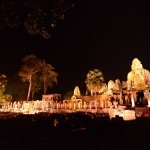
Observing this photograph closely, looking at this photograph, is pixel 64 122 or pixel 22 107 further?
pixel 22 107

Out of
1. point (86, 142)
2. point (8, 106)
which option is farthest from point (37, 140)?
point (8, 106)

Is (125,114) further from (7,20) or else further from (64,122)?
(7,20)

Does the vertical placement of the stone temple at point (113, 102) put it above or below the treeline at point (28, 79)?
below

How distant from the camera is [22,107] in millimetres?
25844

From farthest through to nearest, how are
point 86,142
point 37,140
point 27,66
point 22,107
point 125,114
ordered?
point 27,66, point 22,107, point 125,114, point 86,142, point 37,140

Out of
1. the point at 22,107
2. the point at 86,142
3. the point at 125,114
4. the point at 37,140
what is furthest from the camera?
the point at 22,107

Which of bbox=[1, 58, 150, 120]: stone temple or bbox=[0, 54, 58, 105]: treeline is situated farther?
bbox=[0, 54, 58, 105]: treeline

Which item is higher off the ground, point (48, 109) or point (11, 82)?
point (11, 82)

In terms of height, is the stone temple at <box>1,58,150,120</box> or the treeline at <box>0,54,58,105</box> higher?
the treeline at <box>0,54,58,105</box>

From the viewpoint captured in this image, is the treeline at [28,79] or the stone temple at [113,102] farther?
the treeline at [28,79]

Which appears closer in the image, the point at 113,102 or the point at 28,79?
the point at 113,102

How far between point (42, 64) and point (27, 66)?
3.21m

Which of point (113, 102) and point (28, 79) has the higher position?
point (28, 79)

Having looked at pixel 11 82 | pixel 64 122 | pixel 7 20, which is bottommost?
pixel 64 122
